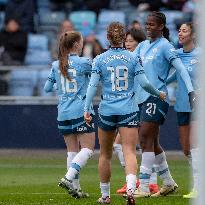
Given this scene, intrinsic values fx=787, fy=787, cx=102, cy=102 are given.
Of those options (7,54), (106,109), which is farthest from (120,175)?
(7,54)

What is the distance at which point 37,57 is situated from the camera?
62.9 ft

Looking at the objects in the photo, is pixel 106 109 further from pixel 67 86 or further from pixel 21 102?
pixel 21 102

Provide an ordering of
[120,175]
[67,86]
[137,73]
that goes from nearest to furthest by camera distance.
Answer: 1. [137,73]
2. [67,86]
3. [120,175]

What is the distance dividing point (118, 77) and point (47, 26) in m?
13.0

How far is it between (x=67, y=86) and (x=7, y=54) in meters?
9.24

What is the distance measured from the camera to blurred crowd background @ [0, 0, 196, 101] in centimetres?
1669

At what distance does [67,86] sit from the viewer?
9055mm

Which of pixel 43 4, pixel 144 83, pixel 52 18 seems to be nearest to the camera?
pixel 144 83

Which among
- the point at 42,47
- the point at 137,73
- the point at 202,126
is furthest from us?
the point at 42,47

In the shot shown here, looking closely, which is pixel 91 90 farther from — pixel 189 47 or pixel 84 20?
pixel 84 20

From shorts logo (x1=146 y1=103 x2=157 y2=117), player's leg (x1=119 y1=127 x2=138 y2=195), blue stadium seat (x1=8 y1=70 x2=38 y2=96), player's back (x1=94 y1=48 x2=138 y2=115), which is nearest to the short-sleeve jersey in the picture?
player's back (x1=94 y1=48 x2=138 y2=115)

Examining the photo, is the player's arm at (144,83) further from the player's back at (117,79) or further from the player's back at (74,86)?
the player's back at (74,86)

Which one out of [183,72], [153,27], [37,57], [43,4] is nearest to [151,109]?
[183,72]

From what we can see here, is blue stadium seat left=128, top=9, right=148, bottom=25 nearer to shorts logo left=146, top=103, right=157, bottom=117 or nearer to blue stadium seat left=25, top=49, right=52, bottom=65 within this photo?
blue stadium seat left=25, top=49, right=52, bottom=65
